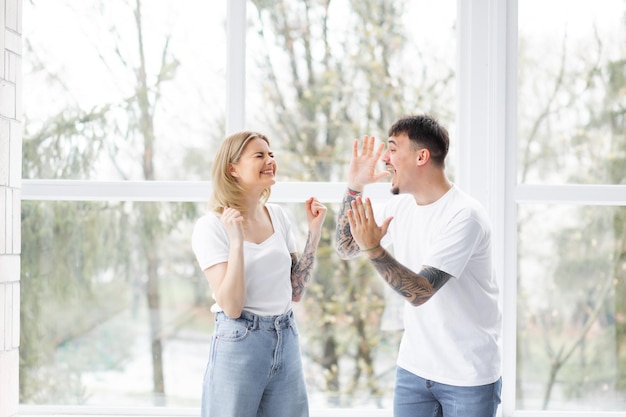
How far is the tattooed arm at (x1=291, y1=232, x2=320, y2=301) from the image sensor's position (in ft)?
7.51

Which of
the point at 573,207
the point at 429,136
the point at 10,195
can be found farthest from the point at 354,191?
the point at 10,195

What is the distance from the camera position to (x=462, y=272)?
2146 mm

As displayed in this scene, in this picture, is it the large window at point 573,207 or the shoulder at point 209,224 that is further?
the large window at point 573,207

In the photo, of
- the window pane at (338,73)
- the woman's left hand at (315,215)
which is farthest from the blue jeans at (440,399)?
the window pane at (338,73)

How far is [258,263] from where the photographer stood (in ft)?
6.94

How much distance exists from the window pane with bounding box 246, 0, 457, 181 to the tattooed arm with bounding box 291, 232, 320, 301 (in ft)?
2.18

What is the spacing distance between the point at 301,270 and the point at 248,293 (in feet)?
0.85

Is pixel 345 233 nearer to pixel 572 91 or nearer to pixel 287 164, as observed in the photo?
pixel 287 164

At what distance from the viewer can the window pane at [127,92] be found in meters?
2.94

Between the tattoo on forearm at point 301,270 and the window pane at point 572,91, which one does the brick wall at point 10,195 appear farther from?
the window pane at point 572,91

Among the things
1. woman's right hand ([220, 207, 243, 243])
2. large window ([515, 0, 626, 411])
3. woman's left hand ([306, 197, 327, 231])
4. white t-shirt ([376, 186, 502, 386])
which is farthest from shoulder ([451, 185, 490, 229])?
large window ([515, 0, 626, 411])

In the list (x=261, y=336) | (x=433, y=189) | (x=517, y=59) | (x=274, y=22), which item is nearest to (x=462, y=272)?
(x=433, y=189)

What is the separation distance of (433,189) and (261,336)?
723 mm

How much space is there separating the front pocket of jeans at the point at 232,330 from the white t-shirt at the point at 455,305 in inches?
21.2
